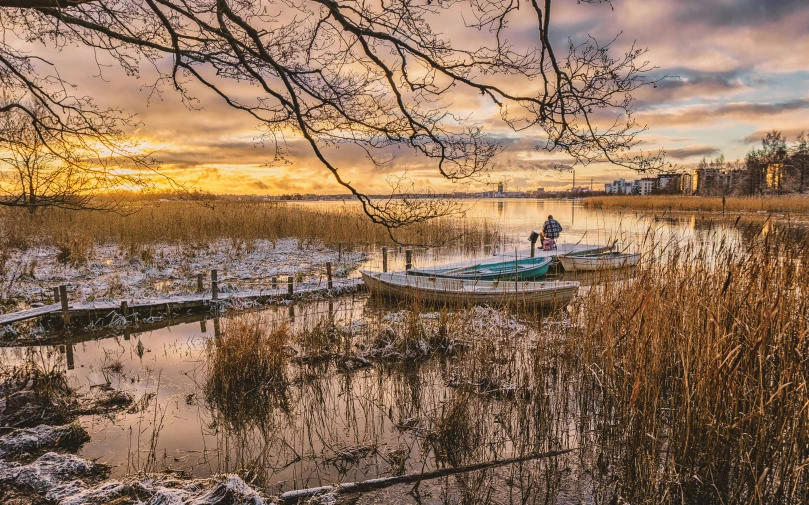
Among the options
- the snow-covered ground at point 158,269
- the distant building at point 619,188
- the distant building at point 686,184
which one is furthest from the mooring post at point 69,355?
the distant building at point 619,188

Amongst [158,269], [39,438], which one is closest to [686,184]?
[158,269]

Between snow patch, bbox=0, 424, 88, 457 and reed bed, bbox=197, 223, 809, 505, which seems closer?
reed bed, bbox=197, 223, 809, 505

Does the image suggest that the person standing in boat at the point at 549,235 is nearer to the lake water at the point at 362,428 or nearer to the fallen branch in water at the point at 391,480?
the lake water at the point at 362,428

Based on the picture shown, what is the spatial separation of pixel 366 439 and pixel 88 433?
9.25 ft

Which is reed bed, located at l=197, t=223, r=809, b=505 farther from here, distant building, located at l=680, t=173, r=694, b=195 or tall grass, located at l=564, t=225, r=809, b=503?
distant building, located at l=680, t=173, r=694, b=195

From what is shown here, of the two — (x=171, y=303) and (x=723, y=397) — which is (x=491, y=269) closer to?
(x=171, y=303)

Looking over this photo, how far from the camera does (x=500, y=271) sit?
11.2 m

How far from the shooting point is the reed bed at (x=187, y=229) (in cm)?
1623

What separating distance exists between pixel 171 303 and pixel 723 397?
32.3 feet

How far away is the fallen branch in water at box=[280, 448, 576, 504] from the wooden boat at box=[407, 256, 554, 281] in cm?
674

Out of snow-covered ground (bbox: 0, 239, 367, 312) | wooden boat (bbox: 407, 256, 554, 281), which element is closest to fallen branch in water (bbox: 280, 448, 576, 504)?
wooden boat (bbox: 407, 256, 554, 281)

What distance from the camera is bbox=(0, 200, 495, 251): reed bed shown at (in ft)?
53.2

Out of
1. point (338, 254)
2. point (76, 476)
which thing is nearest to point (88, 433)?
point (76, 476)

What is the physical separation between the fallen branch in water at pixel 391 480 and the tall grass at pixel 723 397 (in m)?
0.70
